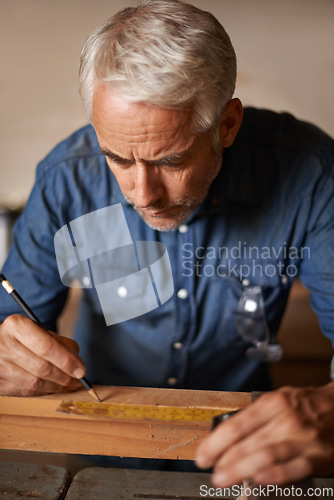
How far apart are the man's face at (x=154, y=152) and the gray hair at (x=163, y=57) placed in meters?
0.02

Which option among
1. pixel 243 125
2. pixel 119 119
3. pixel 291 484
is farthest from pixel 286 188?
pixel 291 484

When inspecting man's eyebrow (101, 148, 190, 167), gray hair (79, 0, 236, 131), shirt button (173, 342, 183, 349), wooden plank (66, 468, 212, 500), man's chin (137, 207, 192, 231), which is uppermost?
gray hair (79, 0, 236, 131)

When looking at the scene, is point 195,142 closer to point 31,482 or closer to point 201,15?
point 201,15

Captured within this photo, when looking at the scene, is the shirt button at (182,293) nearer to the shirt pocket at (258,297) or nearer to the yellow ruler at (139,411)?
the shirt pocket at (258,297)

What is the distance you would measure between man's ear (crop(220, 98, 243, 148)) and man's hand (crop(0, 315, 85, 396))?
344 mm

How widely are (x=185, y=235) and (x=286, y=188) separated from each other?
179mm

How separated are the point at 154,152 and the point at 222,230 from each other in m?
0.27

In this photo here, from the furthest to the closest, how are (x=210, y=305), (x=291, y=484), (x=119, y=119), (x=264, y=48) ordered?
(x=210, y=305) → (x=264, y=48) → (x=119, y=119) → (x=291, y=484)

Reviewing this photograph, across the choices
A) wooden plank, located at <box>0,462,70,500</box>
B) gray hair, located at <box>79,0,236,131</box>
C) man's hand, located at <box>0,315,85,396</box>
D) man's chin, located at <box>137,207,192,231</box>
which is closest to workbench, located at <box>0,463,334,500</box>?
wooden plank, located at <box>0,462,70,500</box>

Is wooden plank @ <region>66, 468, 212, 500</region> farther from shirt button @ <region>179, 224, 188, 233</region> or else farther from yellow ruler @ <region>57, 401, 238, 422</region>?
shirt button @ <region>179, 224, 188, 233</region>

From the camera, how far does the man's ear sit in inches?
24.8

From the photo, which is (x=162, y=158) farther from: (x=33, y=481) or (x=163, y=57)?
(x=33, y=481)

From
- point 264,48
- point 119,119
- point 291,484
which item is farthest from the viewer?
point 264,48

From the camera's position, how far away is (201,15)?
560mm
